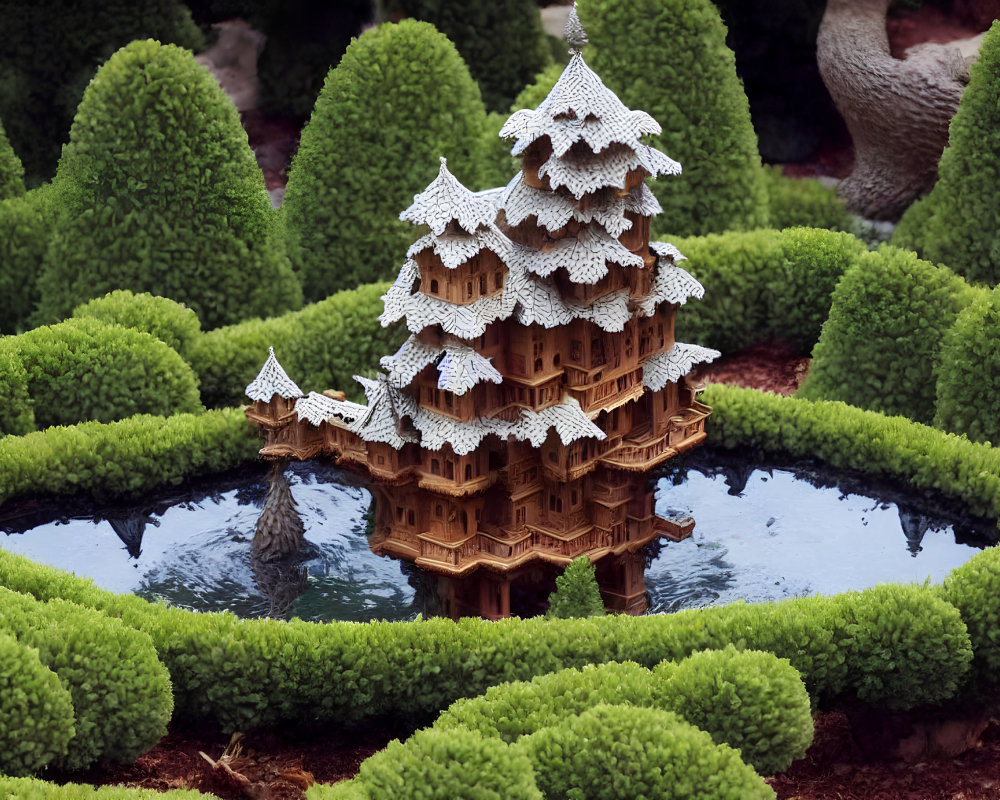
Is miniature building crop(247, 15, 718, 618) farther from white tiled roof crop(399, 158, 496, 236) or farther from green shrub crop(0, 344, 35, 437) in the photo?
green shrub crop(0, 344, 35, 437)

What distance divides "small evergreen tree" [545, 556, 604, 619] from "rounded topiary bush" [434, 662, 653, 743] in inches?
93.6

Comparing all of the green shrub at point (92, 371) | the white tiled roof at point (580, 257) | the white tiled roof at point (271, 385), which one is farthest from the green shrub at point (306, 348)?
the white tiled roof at point (580, 257)

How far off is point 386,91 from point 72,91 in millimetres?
10972

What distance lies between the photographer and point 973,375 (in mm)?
30578

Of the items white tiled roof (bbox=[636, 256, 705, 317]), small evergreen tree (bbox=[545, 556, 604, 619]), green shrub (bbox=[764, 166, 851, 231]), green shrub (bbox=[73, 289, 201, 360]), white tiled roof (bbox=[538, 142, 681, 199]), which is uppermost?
green shrub (bbox=[764, 166, 851, 231])

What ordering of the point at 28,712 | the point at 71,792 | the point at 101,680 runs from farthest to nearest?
the point at 101,680, the point at 28,712, the point at 71,792

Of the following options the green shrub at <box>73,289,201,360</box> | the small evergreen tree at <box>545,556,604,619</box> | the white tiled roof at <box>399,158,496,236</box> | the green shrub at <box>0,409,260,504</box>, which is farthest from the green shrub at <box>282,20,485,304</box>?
the small evergreen tree at <box>545,556,604,619</box>

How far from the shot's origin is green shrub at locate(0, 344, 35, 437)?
101ft

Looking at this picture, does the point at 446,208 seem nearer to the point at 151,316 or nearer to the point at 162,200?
the point at 151,316

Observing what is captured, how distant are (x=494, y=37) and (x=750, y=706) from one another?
25532 millimetres

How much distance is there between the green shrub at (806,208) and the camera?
40.8 metres

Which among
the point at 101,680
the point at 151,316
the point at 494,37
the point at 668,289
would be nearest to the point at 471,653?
the point at 101,680

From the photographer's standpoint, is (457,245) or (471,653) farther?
(457,245)

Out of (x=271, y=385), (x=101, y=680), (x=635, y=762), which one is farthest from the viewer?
(x=271, y=385)
